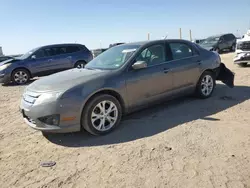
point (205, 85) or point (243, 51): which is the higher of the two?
point (243, 51)

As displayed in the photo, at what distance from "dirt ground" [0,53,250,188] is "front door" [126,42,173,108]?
436 millimetres

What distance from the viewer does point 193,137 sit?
4.20 meters

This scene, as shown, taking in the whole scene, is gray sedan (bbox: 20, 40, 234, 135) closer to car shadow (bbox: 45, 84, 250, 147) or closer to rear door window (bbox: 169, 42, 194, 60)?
rear door window (bbox: 169, 42, 194, 60)

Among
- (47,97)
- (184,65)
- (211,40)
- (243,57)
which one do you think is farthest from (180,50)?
(211,40)

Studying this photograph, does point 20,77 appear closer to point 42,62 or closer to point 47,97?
point 42,62

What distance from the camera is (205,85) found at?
255 inches

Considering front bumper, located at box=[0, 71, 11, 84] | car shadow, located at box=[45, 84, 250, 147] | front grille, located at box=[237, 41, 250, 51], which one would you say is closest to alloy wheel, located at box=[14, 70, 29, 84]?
front bumper, located at box=[0, 71, 11, 84]

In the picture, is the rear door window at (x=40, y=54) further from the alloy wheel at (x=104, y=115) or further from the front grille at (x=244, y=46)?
the alloy wheel at (x=104, y=115)

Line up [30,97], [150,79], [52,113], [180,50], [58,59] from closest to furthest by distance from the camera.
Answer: [52,113]
[30,97]
[150,79]
[180,50]
[58,59]

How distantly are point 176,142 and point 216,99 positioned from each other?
111 inches

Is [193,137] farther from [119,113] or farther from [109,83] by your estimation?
[109,83]

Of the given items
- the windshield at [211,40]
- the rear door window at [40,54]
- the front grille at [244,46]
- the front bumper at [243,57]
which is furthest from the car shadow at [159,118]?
the windshield at [211,40]

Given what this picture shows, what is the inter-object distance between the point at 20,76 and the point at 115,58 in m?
7.97

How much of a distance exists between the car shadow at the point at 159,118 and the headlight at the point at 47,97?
736 millimetres
